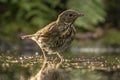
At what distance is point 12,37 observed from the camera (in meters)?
9.75

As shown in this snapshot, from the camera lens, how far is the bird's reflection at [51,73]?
4.93 metres

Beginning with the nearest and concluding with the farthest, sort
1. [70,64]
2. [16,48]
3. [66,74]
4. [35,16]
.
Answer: [66,74] → [70,64] → [16,48] → [35,16]

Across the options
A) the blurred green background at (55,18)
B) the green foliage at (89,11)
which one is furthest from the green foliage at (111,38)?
the green foliage at (89,11)

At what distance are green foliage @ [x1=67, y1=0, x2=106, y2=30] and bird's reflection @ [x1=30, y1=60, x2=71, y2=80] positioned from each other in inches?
186

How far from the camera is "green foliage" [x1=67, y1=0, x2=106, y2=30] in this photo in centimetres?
1035

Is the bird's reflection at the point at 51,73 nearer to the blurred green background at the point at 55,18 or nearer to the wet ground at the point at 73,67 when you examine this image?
the wet ground at the point at 73,67

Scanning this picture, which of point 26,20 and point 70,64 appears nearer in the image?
point 70,64

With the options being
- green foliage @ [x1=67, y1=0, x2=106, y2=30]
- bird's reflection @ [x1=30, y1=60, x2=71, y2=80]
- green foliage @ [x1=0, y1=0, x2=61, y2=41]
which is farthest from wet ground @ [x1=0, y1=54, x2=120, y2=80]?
green foliage @ [x1=67, y1=0, x2=106, y2=30]

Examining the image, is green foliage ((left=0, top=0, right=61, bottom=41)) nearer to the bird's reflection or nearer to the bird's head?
the bird's head

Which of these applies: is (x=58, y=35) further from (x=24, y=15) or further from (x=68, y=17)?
(x=24, y=15)

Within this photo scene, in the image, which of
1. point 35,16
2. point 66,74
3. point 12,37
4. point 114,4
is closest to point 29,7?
point 35,16

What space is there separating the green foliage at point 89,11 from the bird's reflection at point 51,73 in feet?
15.5

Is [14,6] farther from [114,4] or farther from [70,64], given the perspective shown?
[70,64]

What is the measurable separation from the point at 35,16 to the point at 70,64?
4.67 metres
